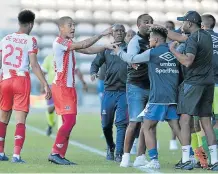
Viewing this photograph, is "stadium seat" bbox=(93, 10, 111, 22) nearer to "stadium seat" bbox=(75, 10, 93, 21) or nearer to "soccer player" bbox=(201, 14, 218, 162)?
"stadium seat" bbox=(75, 10, 93, 21)

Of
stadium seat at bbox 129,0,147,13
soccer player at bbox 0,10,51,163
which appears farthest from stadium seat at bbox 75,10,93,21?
soccer player at bbox 0,10,51,163

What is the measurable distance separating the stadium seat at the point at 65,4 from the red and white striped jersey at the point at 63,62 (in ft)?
102

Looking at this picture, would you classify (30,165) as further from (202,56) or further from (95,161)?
(202,56)

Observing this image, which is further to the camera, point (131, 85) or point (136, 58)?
point (131, 85)

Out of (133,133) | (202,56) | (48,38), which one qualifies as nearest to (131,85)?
(133,133)

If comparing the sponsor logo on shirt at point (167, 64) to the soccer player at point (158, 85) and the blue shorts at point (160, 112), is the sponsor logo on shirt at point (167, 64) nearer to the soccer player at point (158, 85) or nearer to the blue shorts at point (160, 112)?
the soccer player at point (158, 85)

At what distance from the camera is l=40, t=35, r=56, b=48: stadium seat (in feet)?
129

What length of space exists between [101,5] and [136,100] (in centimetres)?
3211

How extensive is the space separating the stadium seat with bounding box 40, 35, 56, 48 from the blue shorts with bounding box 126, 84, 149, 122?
93.5ft

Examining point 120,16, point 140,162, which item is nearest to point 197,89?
point 140,162

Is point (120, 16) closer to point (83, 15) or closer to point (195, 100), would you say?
point (83, 15)

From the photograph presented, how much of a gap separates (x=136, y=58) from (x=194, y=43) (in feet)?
2.59

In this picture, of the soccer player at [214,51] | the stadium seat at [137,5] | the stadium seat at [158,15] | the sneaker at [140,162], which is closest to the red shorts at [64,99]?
the sneaker at [140,162]

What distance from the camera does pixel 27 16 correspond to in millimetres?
10914
